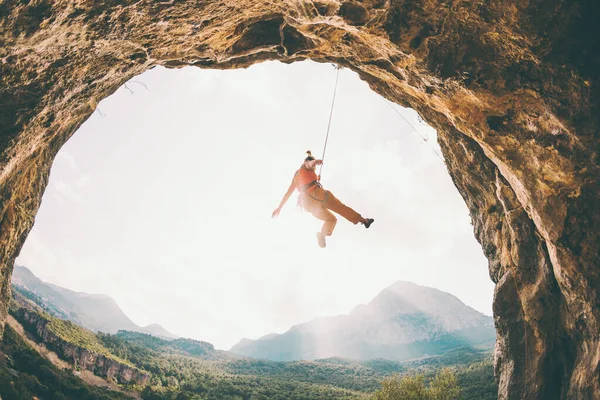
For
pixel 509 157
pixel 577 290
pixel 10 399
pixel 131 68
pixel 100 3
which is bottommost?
pixel 10 399

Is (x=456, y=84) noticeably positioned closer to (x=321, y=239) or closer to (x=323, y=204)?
(x=323, y=204)

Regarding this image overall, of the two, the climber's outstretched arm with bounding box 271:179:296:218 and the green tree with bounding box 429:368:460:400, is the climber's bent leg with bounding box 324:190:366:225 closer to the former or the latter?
the climber's outstretched arm with bounding box 271:179:296:218

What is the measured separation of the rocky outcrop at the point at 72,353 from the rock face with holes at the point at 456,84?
58689mm

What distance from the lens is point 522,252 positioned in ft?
23.7

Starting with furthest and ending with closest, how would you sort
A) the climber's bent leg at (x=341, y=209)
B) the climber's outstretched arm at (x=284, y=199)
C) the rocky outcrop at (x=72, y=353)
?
the rocky outcrop at (x=72, y=353) → the climber's outstretched arm at (x=284, y=199) → the climber's bent leg at (x=341, y=209)

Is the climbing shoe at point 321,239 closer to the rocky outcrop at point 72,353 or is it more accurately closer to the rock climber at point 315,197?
the rock climber at point 315,197

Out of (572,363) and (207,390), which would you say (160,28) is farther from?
(207,390)

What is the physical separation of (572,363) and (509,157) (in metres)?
4.34

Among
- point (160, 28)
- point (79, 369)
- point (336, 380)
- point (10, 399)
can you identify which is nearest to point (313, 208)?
point (160, 28)

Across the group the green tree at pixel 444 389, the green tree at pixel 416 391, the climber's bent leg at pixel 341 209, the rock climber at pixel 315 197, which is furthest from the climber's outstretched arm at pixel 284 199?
the green tree at pixel 444 389

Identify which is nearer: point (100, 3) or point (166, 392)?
point (100, 3)

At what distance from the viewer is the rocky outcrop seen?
51.6 metres

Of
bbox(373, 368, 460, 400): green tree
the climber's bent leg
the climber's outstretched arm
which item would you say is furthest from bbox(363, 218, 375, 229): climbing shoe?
bbox(373, 368, 460, 400): green tree

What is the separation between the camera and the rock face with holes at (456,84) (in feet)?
13.1
